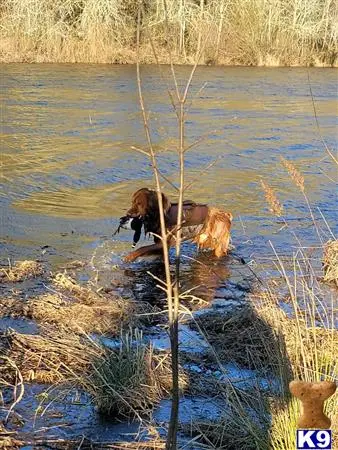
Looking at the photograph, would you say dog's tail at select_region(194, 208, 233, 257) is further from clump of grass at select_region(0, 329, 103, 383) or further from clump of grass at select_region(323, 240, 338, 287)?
clump of grass at select_region(0, 329, 103, 383)

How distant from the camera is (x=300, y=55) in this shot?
3559cm

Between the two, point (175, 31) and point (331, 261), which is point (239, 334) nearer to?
point (331, 261)

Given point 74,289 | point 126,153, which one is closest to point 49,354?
point 74,289

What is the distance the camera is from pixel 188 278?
7906 mm

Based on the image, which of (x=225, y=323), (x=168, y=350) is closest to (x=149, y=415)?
(x=168, y=350)

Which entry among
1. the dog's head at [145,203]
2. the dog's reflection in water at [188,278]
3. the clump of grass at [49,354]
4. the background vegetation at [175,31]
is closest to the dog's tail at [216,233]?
the dog's reflection in water at [188,278]

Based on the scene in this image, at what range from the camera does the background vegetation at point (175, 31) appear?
3350cm

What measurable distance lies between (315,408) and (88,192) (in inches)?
409

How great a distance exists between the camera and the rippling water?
10008mm

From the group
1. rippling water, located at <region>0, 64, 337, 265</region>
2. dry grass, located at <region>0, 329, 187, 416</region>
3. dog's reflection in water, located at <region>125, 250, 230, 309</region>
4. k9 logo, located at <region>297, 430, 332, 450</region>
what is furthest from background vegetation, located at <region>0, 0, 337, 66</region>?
k9 logo, located at <region>297, 430, 332, 450</region>

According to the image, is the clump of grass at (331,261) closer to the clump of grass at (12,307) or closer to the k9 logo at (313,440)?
the clump of grass at (12,307)

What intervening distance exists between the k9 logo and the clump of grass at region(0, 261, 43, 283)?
545cm

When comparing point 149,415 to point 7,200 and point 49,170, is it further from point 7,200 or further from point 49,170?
point 49,170

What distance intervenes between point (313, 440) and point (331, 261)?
5715 mm
